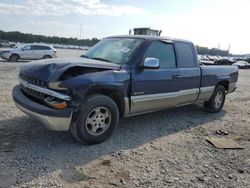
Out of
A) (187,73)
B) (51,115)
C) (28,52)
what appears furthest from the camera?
(28,52)

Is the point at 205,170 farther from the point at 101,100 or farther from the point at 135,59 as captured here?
the point at 135,59

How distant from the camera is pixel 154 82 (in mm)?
5637

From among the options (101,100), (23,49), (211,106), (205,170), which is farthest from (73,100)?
(23,49)

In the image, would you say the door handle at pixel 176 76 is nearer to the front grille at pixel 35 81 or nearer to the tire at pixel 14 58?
the front grille at pixel 35 81

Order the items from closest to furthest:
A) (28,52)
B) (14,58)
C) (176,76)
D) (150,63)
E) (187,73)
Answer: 1. (150,63)
2. (176,76)
3. (187,73)
4. (14,58)
5. (28,52)

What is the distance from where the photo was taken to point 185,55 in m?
6.62

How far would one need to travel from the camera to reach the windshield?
548 centimetres

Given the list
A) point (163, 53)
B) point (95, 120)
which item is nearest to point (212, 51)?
point (163, 53)

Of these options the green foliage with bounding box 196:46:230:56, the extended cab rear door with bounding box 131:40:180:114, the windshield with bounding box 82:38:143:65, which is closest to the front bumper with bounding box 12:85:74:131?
the extended cab rear door with bounding box 131:40:180:114

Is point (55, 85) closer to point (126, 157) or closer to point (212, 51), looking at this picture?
point (126, 157)

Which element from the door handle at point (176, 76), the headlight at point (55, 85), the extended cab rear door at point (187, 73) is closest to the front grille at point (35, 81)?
the headlight at point (55, 85)

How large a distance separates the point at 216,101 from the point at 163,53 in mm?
2816

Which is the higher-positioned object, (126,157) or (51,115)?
(51,115)

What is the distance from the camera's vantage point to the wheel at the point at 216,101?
7890mm
